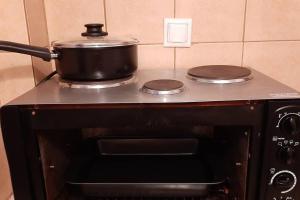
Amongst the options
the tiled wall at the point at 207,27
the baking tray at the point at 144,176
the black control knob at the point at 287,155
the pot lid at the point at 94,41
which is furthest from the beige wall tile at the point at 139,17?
the black control knob at the point at 287,155

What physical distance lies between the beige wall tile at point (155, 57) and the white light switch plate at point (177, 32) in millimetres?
27

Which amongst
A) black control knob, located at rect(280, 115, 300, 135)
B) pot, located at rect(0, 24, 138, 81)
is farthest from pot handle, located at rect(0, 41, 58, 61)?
black control knob, located at rect(280, 115, 300, 135)

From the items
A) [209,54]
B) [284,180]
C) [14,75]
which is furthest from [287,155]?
[14,75]

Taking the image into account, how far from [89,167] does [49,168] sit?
0.44 feet

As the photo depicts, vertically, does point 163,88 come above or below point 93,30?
below

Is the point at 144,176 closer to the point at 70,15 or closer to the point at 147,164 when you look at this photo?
the point at 147,164

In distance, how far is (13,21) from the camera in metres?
0.76

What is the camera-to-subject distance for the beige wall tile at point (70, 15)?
920 millimetres

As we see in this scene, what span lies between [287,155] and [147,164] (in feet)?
1.12

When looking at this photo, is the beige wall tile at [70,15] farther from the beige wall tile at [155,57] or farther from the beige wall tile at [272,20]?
the beige wall tile at [272,20]

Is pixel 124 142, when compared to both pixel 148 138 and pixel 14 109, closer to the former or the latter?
pixel 148 138

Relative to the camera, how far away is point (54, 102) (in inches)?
23.6

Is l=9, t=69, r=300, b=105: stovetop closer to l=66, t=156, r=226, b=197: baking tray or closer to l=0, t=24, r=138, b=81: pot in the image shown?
l=0, t=24, r=138, b=81: pot

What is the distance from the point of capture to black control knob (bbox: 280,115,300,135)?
574 millimetres
